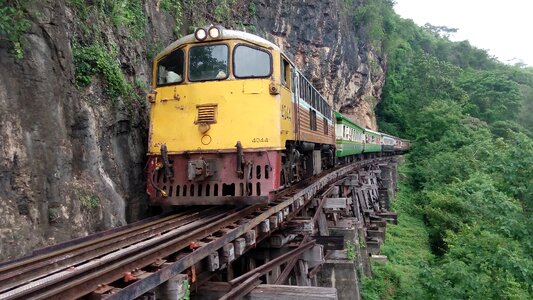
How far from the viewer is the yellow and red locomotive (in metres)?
6.82

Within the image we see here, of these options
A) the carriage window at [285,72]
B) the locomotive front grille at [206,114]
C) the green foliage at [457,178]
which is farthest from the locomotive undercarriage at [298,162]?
the green foliage at [457,178]

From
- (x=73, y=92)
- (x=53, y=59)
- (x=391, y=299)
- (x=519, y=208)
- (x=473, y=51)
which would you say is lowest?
(x=391, y=299)

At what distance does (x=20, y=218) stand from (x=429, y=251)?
691 inches

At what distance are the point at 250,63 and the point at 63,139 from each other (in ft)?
10.3

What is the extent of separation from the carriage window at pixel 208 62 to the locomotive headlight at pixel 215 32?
6.9 inches

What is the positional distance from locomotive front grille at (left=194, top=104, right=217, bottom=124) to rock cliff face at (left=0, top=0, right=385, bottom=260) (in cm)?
163

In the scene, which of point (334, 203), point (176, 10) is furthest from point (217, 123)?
point (176, 10)

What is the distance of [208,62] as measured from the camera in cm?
733

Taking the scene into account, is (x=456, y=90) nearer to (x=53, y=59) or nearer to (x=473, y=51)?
(x=473, y=51)

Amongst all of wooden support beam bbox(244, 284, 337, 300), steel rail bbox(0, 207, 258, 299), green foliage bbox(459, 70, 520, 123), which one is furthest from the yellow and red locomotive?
green foliage bbox(459, 70, 520, 123)

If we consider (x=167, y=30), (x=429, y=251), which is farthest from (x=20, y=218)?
(x=429, y=251)

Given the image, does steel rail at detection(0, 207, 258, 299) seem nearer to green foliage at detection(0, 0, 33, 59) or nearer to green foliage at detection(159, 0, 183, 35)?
green foliage at detection(0, 0, 33, 59)

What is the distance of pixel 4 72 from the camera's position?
5.30 metres

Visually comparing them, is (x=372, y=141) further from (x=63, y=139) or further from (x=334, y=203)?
(x=63, y=139)
